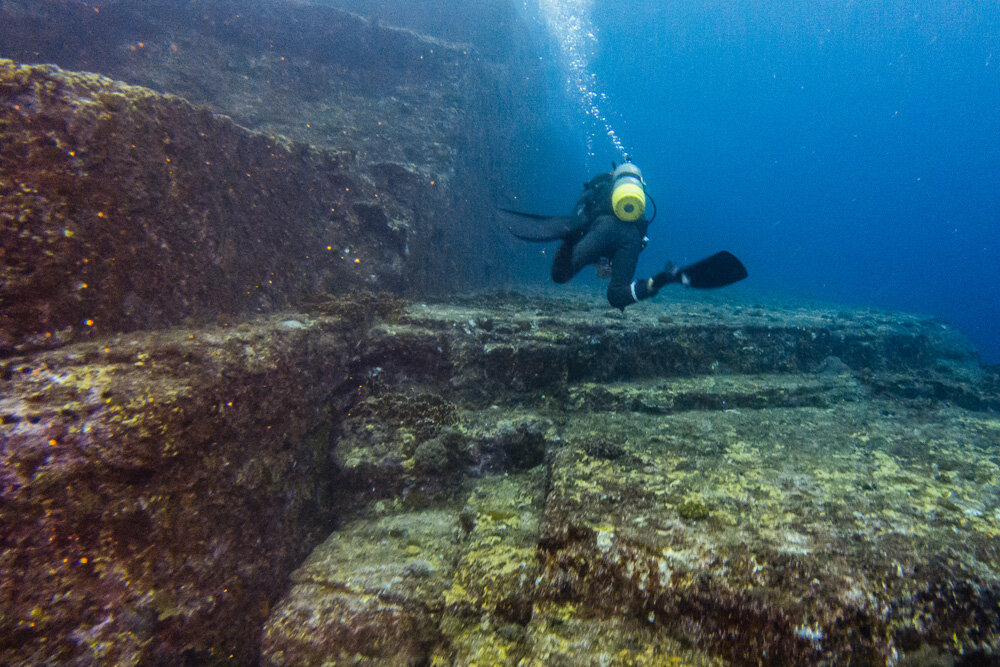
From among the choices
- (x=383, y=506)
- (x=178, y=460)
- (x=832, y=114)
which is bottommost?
(x=383, y=506)

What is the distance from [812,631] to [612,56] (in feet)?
278

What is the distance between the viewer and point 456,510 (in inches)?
118

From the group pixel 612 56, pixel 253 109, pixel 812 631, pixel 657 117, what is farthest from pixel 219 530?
pixel 657 117

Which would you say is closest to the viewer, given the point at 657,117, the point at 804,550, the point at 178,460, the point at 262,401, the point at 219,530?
the point at 804,550

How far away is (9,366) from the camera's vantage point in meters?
2.12

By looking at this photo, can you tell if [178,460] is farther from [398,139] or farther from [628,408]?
[398,139]

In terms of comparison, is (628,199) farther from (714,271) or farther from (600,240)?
(714,271)

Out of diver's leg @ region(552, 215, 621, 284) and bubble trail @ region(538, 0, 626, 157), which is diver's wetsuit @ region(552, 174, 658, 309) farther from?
bubble trail @ region(538, 0, 626, 157)

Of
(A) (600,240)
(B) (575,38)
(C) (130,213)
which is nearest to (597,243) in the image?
(A) (600,240)

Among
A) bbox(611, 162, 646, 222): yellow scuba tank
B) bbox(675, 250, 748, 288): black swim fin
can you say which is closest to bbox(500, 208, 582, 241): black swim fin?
bbox(611, 162, 646, 222): yellow scuba tank

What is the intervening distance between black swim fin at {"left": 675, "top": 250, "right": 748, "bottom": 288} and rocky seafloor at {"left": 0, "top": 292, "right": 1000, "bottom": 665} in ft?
3.67

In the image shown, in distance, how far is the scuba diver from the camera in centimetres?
419

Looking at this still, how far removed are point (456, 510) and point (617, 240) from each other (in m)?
3.46

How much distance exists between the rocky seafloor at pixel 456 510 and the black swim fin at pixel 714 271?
1.12m
